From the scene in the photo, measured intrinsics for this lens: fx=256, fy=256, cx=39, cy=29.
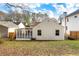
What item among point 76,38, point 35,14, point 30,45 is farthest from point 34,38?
point 76,38

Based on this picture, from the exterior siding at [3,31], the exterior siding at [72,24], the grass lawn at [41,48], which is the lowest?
the grass lawn at [41,48]

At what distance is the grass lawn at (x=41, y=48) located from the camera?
3367mm

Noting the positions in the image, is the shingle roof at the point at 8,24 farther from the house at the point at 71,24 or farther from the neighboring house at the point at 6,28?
the house at the point at 71,24

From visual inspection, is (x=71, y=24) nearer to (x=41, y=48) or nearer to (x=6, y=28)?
(x=41, y=48)

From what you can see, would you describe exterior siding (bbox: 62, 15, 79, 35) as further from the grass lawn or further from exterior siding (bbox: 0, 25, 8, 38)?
exterior siding (bbox: 0, 25, 8, 38)

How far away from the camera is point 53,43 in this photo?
11.2 ft

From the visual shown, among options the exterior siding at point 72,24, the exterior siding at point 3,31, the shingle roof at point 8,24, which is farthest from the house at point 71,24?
the exterior siding at point 3,31

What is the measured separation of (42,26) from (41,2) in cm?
32

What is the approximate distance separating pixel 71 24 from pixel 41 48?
508 millimetres

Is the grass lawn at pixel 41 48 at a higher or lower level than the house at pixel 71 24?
lower

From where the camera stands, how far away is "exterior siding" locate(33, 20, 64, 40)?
11.2 feet

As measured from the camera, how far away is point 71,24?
339cm

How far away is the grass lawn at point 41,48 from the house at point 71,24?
0.31 feet

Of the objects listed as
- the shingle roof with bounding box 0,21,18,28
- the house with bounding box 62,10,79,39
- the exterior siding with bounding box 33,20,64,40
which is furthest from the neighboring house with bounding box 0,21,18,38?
the house with bounding box 62,10,79,39
